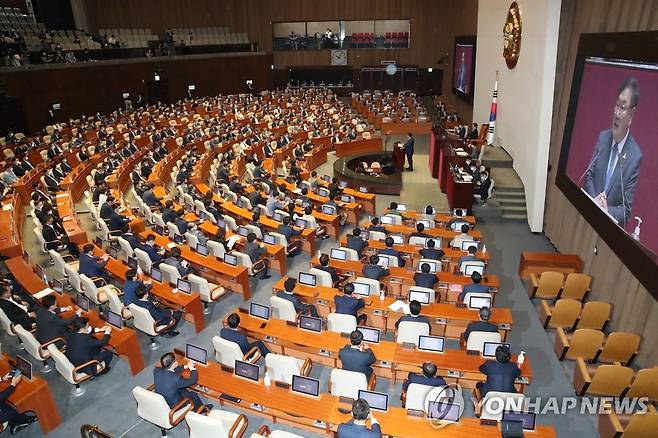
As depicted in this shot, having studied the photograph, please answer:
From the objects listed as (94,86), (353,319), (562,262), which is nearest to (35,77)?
(94,86)

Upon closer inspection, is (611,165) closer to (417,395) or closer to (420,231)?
(420,231)

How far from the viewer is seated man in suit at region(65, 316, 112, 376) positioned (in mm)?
7793

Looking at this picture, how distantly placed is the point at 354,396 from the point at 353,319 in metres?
1.55

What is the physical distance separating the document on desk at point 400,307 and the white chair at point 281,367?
7.50 ft

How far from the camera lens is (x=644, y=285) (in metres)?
7.86

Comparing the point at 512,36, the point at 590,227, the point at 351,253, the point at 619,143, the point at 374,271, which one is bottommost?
the point at 351,253

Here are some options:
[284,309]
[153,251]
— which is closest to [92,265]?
[153,251]

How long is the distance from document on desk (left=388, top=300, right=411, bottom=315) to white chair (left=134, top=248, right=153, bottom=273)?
575cm

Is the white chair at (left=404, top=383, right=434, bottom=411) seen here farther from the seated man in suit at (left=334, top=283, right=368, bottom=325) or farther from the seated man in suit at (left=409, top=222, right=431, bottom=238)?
the seated man in suit at (left=409, top=222, right=431, bottom=238)

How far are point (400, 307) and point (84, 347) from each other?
5.62 meters

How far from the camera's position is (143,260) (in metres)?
11.0

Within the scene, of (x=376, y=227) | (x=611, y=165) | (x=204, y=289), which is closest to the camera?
(x=611, y=165)

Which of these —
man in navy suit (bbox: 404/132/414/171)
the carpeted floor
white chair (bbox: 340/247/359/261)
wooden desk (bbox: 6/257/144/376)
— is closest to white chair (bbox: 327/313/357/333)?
the carpeted floor

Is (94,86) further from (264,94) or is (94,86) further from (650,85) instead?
(650,85)
